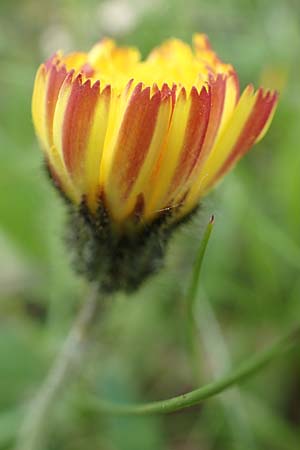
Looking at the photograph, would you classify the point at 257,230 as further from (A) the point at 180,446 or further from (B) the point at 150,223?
(B) the point at 150,223

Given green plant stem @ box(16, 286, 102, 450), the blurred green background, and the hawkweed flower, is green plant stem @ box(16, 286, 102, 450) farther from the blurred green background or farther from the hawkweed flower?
the hawkweed flower

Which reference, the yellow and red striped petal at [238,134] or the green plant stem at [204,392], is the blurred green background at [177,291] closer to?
the green plant stem at [204,392]

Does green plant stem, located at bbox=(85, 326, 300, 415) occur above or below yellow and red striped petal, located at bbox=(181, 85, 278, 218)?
below

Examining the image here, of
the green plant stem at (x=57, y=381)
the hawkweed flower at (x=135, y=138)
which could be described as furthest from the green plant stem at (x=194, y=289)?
the green plant stem at (x=57, y=381)

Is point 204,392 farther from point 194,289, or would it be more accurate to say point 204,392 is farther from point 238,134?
point 238,134

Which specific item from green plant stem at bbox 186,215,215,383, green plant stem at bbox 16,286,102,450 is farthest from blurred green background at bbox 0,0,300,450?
green plant stem at bbox 186,215,215,383

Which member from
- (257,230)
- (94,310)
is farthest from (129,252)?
(257,230)

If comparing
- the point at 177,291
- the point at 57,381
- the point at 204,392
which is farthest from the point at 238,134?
the point at 177,291
